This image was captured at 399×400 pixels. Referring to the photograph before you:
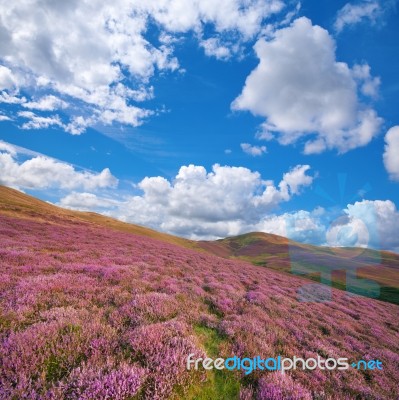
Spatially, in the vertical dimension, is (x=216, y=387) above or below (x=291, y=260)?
above

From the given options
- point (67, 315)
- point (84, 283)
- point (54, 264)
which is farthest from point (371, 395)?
point (54, 264)

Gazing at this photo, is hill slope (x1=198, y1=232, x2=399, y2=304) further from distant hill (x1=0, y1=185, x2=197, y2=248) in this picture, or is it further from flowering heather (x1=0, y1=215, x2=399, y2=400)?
flowering heather (x1=0, y1=215, x2=399, y2=400)

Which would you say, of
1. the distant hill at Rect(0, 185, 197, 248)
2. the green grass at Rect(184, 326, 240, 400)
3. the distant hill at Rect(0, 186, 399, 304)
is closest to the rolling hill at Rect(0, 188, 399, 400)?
the green grass at Rect(184, 326, 240, 400)

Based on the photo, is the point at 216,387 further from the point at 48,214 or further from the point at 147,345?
the point at 48,214

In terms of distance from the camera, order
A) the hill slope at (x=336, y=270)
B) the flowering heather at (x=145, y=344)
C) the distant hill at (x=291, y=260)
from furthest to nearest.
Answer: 1. the hill slope at (x=336, y=270)
2. the distant hill at (x=291, y=260)
3. the flowering heather at (x=145, y=344)

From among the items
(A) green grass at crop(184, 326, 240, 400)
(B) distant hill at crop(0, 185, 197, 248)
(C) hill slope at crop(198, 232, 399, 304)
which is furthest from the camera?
(C) hill slope at crop(198, 232, 399, 304)

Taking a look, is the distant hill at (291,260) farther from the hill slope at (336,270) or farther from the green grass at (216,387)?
the green grass at (216,387)

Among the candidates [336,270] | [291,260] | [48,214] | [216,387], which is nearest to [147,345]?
[216,387]

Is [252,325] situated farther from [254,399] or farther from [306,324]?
[306,324]

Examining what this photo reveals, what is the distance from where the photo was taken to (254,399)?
4504 millimetres

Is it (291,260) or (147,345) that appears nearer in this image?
(147,345)

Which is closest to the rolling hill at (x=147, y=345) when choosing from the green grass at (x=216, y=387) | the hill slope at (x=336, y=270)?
the green grass at (x=216, y=387)

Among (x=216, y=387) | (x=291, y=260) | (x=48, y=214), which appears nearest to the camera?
(x=216, y=387)

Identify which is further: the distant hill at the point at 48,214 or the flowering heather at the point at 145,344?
the distant hill at the point at 48,214
